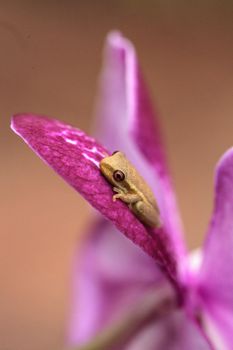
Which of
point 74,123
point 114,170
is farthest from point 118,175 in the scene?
point 74,123

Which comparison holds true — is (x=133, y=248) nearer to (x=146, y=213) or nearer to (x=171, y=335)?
(x=171, y=335)

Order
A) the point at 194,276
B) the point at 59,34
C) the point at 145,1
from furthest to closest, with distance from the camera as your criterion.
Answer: the point at 59,34
the point at 145,1
the point at 194,276

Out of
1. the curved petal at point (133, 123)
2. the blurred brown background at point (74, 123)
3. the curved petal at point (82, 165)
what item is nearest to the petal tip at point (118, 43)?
the curved petal at point (133, 123)

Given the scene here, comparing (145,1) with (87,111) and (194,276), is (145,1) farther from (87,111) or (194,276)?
(194,276)

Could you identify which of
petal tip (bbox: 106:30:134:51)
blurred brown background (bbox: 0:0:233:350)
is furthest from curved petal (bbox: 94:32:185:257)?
blurred brown background (bbox: 0:0:233:350)

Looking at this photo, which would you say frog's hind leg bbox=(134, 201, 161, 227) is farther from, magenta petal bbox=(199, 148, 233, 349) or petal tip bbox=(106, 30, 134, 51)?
petal tip bbox=(106, 30, 134, 51)

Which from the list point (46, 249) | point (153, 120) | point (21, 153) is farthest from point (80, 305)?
point (21, 153)

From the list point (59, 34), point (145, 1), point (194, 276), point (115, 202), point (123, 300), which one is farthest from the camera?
point (59, 34)
